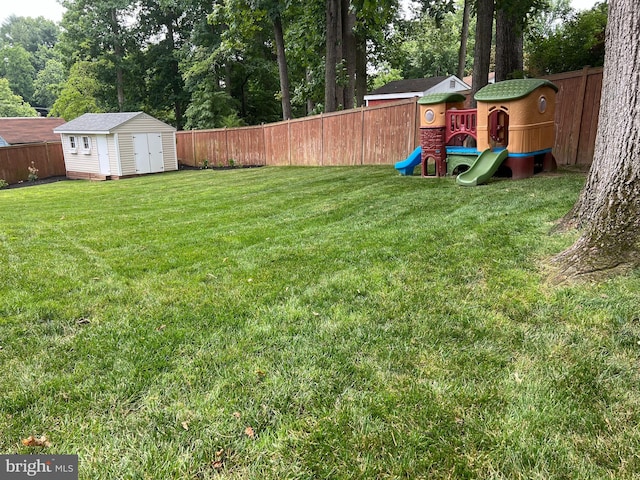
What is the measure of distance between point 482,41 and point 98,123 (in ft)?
55.1

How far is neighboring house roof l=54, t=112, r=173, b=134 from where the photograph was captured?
1889cm

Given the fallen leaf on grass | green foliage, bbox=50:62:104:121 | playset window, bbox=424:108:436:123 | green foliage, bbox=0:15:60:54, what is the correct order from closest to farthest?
1. the fallen leaf on grass
2. playset window, bbox=424:108:436:123
3. green foliage, bbox=50:62:104:121
4. green foliage, bbox=0:15:60:54

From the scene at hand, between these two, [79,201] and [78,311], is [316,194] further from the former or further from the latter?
[79,201]

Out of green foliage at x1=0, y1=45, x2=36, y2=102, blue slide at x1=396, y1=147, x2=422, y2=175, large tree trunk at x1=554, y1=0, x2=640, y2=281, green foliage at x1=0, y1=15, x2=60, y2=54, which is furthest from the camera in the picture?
green foliage at x1=0, y1=15, x2=60, y2=54

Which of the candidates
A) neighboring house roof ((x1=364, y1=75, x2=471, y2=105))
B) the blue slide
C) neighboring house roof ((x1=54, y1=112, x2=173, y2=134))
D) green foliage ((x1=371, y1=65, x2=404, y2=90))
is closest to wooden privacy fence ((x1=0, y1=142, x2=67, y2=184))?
neighboring house roof ((x1=54, y1=112, x2=173, y2=134))

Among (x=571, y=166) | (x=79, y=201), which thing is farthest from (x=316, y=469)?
(x=79, y=201)

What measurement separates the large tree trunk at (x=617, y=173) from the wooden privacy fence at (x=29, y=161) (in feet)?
73.0

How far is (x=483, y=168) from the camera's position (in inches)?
301

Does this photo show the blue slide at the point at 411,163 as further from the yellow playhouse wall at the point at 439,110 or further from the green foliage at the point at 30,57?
the green foliage at the point at 30,57

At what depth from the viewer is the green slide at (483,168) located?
290 inches

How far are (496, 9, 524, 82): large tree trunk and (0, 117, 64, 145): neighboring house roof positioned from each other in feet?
89.9

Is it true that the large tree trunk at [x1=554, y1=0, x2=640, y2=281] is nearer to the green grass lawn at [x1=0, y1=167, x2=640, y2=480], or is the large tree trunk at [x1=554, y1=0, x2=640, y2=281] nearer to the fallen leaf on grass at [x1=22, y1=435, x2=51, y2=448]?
the green grass lawn at [x1=0, y1=167, x2=640, y2=480]

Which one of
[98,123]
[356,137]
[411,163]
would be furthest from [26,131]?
[411,163]

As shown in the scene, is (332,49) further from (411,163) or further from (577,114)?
(577,114)
